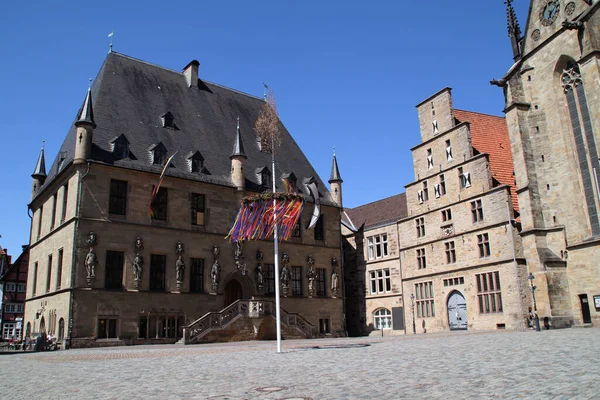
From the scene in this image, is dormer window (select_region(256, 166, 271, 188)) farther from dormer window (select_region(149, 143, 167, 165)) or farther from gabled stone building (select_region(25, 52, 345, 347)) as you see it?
dormer window (select_region(149, 143, 167, 165))

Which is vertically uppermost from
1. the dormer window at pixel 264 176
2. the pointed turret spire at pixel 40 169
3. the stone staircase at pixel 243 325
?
the pointed turret spire at pixel 40 169

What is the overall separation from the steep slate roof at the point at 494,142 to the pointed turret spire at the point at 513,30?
5.24 meters

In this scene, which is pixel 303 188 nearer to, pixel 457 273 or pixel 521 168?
pixel 457 273

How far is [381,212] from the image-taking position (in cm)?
3972

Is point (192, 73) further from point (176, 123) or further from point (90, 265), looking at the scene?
point (90, 265)

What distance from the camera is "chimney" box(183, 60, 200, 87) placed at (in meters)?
36.6

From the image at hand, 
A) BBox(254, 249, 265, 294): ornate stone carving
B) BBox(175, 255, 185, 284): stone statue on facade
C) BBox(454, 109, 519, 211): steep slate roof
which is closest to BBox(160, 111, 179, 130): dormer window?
BBox(175, 255, 185, 284): stone statue on facade

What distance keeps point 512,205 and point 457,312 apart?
23.9 feet

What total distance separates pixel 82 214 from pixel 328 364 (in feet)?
61.0

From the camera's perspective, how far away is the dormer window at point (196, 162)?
30.3 m

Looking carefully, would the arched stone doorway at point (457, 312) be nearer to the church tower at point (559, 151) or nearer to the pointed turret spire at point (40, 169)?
the church tower at point (559, 151)

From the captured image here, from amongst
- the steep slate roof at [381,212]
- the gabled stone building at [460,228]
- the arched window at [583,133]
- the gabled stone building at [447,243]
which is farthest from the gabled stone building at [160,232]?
the arched window at [583,133]

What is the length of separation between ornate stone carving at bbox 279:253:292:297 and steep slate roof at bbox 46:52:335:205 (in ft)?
16.3

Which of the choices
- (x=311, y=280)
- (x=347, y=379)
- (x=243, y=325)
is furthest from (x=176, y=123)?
(x=347, y=379)
